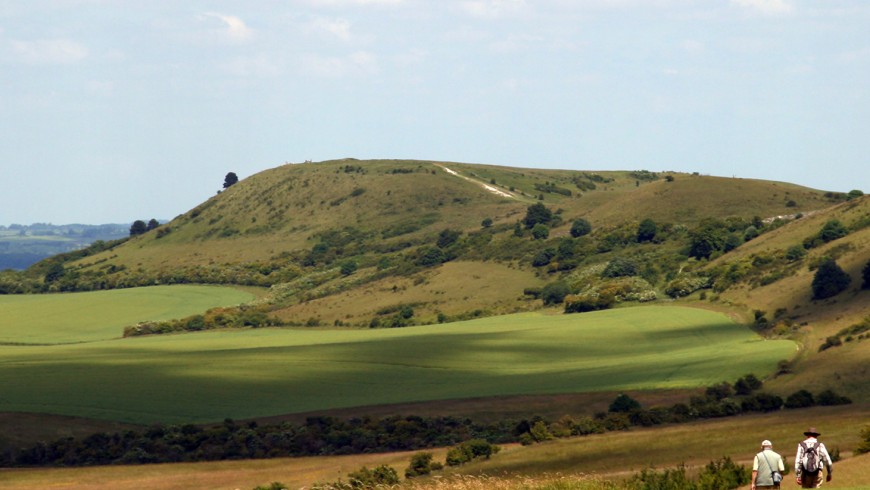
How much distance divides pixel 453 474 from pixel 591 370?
38578 mm

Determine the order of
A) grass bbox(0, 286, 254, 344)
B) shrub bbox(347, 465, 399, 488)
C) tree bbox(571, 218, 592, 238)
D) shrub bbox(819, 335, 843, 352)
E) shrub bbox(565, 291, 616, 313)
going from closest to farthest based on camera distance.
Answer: shrub bbox(347, 465, 399, 488)
shrub bbox(819, 335, 843, 352)
shrub bbox(565, 291, 616, 313)
grass bbox(0, 286, 254, 344)
tree bbox(571, 218, 592, 238)

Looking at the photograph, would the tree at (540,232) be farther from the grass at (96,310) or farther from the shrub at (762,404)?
the shrub at (762,404)

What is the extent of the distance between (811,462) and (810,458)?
0.13 m

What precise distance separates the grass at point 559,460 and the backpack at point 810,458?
517 inches

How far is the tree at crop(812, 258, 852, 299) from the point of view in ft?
343

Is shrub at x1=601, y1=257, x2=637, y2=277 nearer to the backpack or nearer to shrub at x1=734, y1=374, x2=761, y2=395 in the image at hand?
shrub at x1=734, y1=374, x2=761, y2=395

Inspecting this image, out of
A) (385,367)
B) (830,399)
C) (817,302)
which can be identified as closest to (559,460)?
(830,399)

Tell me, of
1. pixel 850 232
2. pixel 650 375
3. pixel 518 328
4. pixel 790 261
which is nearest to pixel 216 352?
pixel 518 328

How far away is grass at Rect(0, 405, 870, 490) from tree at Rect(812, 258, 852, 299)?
1670 inches

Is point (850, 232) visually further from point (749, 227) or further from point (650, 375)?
point (650, 375)

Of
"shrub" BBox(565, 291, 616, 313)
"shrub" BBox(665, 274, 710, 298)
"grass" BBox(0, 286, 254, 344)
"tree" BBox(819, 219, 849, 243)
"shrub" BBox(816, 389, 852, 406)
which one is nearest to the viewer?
"shrub" BBox(816, 389, 852, 406)

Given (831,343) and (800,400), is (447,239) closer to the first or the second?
(831,343)

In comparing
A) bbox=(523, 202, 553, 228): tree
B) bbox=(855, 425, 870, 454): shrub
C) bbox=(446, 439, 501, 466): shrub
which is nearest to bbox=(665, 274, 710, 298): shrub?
bbox=(523, 202, 553, 228): tree

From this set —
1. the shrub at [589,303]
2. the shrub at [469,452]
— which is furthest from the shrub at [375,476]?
the shrub at [589,303]
